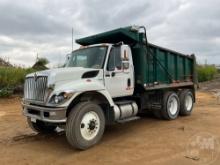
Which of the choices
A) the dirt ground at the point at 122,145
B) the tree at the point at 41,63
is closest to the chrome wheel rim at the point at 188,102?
the dirt ground at the point at 122,145

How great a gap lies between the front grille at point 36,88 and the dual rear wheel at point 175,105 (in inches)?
187

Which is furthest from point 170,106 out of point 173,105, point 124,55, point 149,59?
point 124,55

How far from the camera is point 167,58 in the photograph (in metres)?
10.2

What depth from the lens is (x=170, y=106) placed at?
33.8 feet

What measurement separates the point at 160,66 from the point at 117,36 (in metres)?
2.13

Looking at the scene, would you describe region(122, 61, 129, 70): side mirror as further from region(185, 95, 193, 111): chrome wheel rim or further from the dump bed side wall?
region(185, 95, 193, 111): chrome wheel rim

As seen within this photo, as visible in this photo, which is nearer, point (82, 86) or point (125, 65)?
point (82, 86)

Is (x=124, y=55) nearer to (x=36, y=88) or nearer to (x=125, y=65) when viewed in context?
(x=125, y=65)

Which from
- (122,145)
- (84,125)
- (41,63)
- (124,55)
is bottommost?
(122,145)

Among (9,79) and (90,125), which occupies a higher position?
(9,79)

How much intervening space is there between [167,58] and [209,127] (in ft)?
9.51

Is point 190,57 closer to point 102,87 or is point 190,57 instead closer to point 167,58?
point 167,58

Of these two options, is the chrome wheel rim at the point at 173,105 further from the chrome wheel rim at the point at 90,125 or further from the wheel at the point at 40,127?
the wheel at the point at 40,127

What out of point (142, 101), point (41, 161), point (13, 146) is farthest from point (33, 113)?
point (142, 101)
